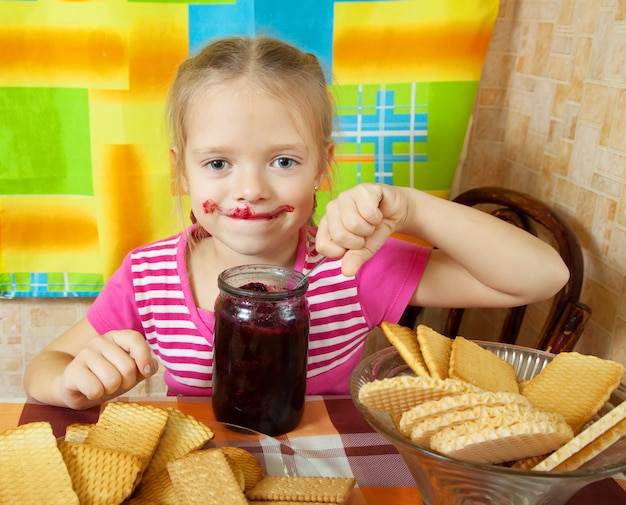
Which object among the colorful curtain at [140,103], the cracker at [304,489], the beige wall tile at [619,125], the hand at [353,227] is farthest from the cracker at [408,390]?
the colorful curtain at [140,103]

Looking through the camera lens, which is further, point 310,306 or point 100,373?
point 310,306

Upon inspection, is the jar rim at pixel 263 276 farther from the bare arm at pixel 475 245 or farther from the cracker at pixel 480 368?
the cracker at pixel 480 368

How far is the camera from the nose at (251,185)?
92cm

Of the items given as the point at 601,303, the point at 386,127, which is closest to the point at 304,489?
the point at 601,303

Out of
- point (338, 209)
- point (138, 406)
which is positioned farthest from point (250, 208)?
point (138, 406)

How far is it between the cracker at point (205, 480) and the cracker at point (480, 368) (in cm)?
23

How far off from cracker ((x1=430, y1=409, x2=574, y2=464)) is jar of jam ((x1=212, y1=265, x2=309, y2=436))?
253 mm

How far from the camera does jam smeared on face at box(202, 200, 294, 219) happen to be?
947 mm

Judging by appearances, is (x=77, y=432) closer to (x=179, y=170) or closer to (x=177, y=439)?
(x=177, y=439)

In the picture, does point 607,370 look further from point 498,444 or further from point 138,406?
point 138,406

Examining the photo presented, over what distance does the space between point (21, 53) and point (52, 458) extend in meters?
1.01

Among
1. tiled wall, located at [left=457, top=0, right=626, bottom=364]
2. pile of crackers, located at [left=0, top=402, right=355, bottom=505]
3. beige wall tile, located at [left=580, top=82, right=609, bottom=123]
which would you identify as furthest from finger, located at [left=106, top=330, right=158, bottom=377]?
beige wall tile, located at [left=580, top=82, right=609, bottom=123]

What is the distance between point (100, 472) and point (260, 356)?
21cm

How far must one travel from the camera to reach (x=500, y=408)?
0.54 m
